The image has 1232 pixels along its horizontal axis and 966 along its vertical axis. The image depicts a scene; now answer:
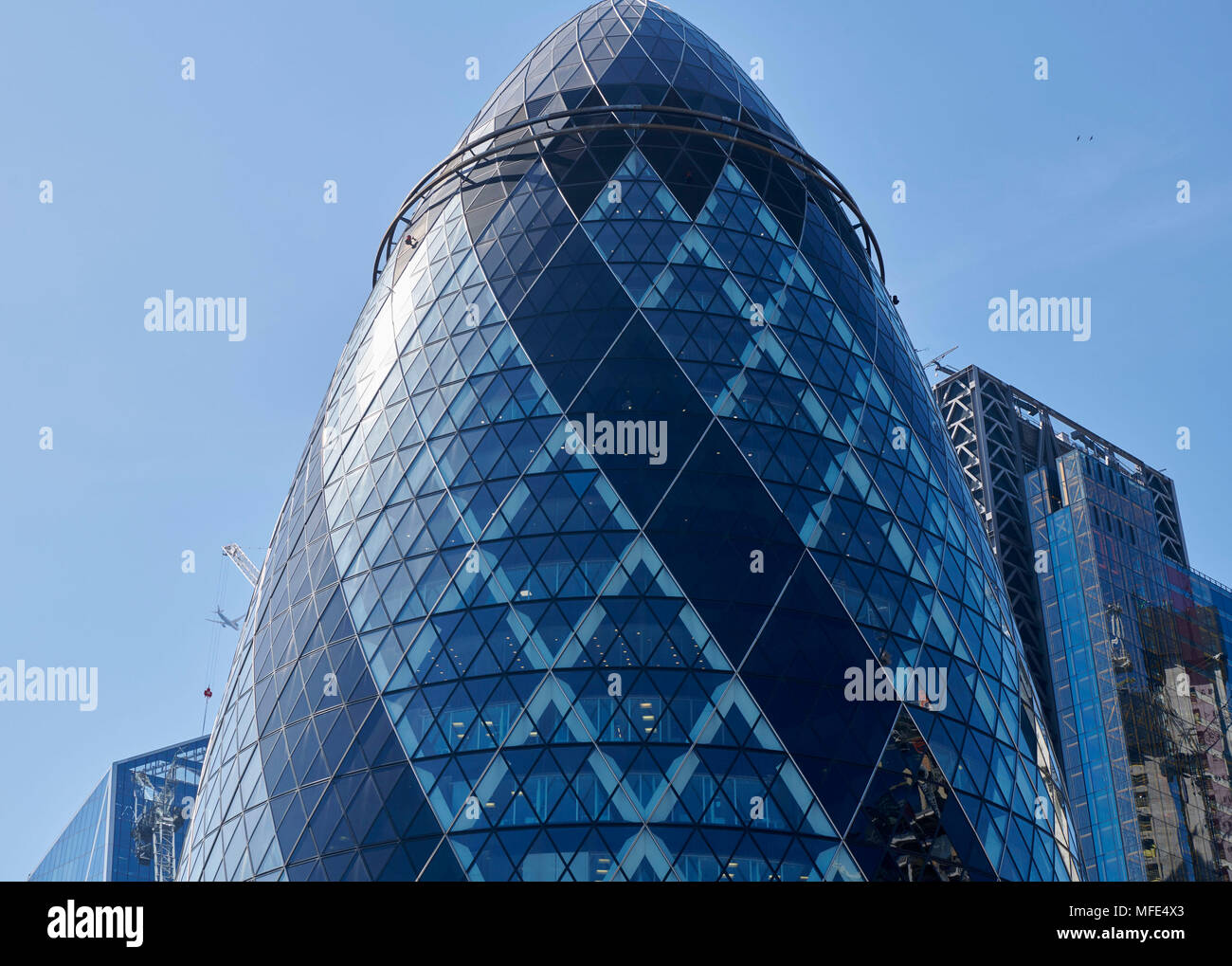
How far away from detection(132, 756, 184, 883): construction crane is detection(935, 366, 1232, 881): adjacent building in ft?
266

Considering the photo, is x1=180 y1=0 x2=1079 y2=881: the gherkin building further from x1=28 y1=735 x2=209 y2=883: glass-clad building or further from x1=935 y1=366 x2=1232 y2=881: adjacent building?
x1=28 y1=735 x2=209 y2=883: glass-clad building

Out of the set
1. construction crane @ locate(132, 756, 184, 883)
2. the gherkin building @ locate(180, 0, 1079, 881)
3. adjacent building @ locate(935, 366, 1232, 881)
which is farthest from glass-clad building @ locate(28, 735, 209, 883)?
the gherkin building @ locate(180, 0, 1079, 881)

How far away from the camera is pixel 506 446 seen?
35625 mm

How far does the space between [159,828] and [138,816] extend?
187 inches

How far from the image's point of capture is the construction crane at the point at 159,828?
12688 centimetres

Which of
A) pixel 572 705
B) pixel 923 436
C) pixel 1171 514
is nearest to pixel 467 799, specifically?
pixel 572 705

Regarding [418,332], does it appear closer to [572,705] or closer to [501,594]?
[501,594]

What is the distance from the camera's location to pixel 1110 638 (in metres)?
83.8

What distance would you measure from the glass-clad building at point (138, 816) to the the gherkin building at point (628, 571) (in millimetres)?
96121

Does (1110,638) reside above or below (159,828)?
below

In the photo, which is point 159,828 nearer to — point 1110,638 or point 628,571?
point 1110,638

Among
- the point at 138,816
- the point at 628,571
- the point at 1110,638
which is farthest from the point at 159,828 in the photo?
the point at 628,571

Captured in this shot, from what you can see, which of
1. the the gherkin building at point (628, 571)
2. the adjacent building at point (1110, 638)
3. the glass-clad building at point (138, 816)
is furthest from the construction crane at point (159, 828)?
the the gherkin building at point (628, 571)

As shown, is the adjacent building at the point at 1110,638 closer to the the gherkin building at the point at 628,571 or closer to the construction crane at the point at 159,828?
the the gherkin building at the point at 628,571
